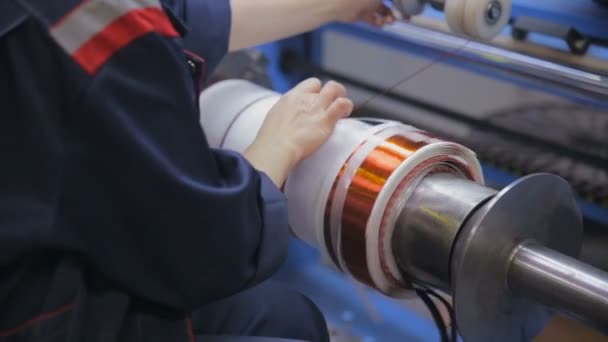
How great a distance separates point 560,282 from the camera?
0.58 metres

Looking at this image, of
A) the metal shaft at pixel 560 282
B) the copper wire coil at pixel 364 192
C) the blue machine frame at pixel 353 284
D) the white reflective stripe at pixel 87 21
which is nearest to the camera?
the white reflective stripe at pixel 87 21

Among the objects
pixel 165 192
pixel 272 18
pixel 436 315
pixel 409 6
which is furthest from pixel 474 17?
pixel 165 192

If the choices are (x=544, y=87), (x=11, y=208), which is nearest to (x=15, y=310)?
(x=11, y=208)

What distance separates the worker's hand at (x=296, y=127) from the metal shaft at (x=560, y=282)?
28 centimetres

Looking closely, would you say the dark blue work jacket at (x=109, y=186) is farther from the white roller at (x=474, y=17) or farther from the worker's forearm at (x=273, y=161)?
the white roller at (x=474, y=17)

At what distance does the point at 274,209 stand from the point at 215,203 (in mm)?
105

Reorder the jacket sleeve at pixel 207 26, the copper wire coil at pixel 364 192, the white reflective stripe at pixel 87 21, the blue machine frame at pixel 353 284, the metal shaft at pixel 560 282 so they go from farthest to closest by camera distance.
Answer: the blue machine frame at pixel 353 284
the jacket sleeve at pixel 207 26
the copper wire coil at pixel 364 192
the metal shaft at pixel 560 282
the white reflective stripe at pixel 87 21

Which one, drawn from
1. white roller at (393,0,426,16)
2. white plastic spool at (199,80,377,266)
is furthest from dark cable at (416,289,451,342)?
white roller at (393,0,426,16)

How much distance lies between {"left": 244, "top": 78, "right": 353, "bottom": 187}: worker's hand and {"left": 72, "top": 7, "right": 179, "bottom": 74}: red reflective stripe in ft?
0.87

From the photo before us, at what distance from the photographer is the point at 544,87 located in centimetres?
110

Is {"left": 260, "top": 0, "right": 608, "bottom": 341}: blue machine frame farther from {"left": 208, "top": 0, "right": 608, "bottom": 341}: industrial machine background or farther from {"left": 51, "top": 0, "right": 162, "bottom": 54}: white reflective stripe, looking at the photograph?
{"left": 51, "top": 0, "right": 162, "bottom": 54}: white reflective stripe

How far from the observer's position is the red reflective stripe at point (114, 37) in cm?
45

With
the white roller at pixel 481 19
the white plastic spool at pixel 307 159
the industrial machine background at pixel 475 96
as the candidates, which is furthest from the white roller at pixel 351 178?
the industrial machine background at pixel 475 96

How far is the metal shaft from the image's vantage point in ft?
1.83
